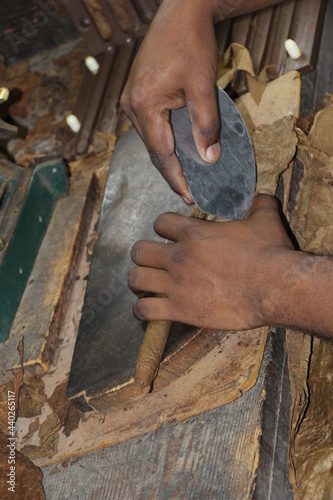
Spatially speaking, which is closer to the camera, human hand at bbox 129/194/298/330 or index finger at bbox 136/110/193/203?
human hand at bbox 129/194/298/330

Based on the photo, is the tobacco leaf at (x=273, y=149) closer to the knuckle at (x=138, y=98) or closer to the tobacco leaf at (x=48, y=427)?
the knuckle at (x=138, y=98)

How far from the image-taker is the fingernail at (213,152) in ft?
4.84

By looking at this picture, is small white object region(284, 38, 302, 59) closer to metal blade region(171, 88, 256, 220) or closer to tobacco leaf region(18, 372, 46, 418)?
metal blade region(171, 88, 256, 220)

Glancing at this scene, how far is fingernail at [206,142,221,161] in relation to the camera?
58.1 inches

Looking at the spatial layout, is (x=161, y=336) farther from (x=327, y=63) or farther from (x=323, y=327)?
(x=327, y=63)

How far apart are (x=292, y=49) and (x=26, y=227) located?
121 cm

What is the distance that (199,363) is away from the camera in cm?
161

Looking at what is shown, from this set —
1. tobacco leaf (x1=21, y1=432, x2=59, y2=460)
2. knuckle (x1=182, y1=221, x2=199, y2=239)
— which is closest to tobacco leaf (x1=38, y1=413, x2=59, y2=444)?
tobacco leaf (x1=21, y1=432, x2=59, y2=460)

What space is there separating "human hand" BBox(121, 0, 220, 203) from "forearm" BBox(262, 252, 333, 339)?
Answer: 1.26 feet

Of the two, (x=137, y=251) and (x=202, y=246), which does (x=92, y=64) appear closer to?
(x=137, y=251)

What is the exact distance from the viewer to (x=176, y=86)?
1.51m

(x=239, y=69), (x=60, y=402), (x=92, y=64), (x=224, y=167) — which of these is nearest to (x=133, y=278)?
(x=224, y=167)

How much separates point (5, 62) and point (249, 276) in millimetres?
2438

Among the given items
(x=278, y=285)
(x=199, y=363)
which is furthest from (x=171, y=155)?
(x=199, y=363)
